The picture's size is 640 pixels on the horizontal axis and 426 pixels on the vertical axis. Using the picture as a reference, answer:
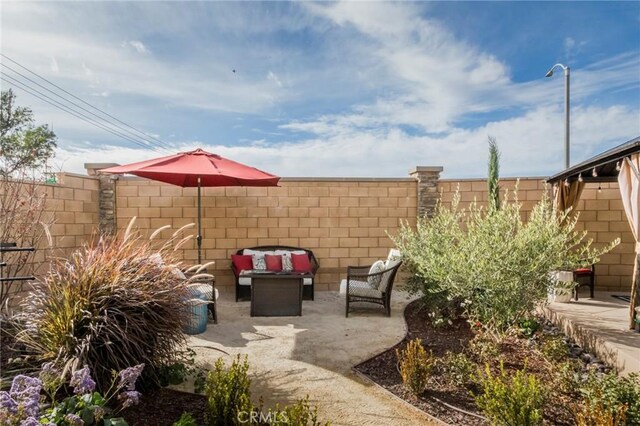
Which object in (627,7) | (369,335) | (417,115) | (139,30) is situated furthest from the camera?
(417,115)

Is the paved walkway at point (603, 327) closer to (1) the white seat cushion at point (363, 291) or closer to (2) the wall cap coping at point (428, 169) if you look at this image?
(1) the white seat cushion at point (363, 291)

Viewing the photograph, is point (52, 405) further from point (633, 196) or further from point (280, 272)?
point (633, 196)

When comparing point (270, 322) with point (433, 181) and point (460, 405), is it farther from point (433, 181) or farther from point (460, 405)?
point (433, 181)

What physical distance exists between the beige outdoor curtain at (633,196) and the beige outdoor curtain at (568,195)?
2090 mm

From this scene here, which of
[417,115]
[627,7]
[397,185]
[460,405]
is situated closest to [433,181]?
[397,185]

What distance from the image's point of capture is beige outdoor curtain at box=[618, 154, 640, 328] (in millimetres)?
3947

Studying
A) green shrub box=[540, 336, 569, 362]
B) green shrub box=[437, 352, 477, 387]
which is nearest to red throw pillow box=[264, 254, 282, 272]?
green shrub box=[437, 352, 477, 387]

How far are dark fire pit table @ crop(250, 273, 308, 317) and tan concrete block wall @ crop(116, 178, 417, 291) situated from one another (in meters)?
1.85

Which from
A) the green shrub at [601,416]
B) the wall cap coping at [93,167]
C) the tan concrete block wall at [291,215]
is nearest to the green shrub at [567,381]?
the green shrub at [601,416]

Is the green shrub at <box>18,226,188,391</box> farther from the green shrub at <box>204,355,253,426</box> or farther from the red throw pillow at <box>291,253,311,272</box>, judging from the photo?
the red throw pillow at <box>291,253,311,272</box>

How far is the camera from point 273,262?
21.8 ft

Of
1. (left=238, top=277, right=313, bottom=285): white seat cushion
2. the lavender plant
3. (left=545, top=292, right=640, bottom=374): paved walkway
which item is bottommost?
(left=545, top=292, right=640, bottom=374): paved walkway

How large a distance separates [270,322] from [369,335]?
4.76 feet

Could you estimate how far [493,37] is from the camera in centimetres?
653
